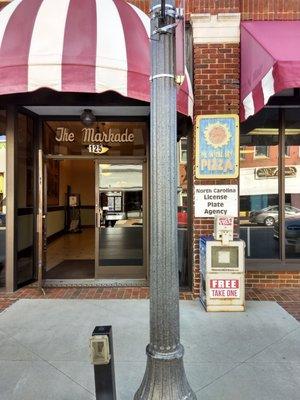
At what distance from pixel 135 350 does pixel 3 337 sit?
1596 mm

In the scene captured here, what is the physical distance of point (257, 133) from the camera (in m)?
6.65

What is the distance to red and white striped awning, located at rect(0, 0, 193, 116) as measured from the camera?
421 cm

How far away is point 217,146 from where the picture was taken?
5734 millimetres

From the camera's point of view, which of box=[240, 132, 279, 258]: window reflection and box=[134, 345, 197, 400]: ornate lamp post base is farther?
box=[240, 132, 279, 258]: window reflection

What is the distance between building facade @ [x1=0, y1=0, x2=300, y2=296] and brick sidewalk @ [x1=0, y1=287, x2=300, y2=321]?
22 centimetres

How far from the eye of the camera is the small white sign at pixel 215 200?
576 cm

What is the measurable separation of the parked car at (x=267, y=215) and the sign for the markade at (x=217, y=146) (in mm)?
1284

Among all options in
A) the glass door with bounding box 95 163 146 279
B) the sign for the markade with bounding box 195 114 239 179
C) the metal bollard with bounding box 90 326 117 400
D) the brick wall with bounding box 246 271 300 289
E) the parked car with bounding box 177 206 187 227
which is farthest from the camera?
the glass door with bounding box 95 163 146 279

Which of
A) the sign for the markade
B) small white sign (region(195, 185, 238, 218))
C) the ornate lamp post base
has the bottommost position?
the ornate lamp post base

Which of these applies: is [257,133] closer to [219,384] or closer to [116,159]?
[116,159]

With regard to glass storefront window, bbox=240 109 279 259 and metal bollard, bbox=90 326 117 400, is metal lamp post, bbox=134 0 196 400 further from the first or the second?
glass storefront window, bbox=240 109 279 259

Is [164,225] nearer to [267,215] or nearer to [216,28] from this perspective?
[216,28]

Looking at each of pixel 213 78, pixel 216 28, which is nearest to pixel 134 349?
pixel 213 78

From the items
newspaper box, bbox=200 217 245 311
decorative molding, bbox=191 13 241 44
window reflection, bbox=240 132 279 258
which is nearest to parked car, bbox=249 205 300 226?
window reflection, bbox=240 132 279 258
